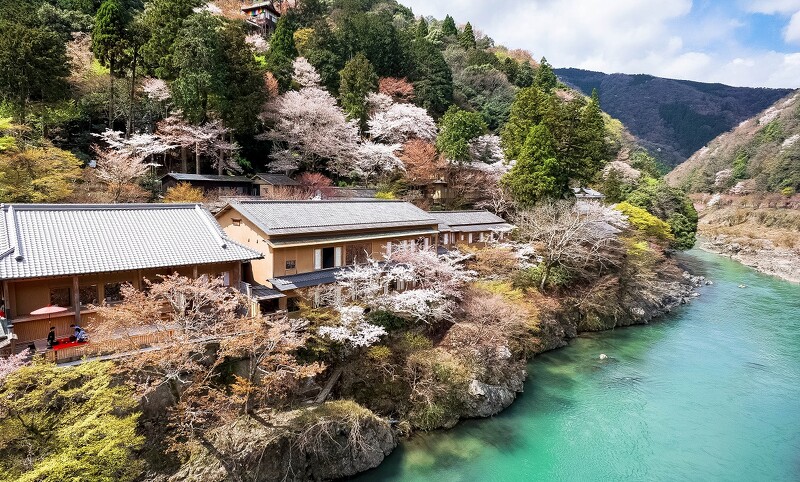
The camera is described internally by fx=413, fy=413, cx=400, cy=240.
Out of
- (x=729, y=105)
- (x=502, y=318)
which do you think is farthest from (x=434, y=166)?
(x=729, y=105)

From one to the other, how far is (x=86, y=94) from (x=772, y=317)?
162 feet

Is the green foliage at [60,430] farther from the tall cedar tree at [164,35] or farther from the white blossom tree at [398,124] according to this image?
the white blossom tree at [398,124]

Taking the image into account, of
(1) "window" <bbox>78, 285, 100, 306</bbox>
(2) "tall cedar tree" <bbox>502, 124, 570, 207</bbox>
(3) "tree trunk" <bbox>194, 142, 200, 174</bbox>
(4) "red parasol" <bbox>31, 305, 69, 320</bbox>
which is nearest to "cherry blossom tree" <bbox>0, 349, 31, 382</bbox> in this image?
(4) "red parasol" <bbox>31, 305, 69, 320</bbox>

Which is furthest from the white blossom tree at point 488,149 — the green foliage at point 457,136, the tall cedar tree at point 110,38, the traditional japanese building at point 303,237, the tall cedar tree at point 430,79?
the tall cedar tree at point 110,38

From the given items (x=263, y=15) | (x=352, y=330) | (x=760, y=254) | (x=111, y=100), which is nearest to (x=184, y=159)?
(x=111, y=100)

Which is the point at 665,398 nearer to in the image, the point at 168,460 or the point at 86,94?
the point at 168,460

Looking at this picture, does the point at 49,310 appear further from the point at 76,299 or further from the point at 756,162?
the point at 756,162

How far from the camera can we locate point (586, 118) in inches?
1184

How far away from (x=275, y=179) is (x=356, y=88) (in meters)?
12.3

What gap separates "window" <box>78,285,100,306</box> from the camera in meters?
12.6

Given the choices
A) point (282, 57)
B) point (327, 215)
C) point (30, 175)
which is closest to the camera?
point (30, 175)

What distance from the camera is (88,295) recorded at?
1273 centimetres

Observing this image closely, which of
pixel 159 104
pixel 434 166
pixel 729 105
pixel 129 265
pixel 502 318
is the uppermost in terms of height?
pixel 729 105

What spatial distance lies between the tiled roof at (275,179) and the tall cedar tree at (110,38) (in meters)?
9.66
